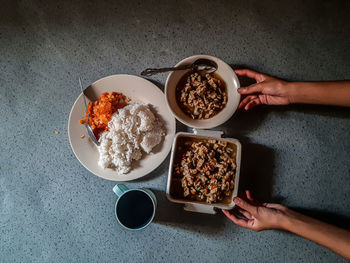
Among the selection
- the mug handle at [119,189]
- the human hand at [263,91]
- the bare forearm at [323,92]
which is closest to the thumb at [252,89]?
the human hand at [263,91]

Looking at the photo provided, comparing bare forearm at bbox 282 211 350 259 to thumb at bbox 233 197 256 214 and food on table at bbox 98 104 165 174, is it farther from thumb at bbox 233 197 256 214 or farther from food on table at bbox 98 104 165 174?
food on table at bbox 98 104 165 174

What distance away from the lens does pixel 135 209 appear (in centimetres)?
134

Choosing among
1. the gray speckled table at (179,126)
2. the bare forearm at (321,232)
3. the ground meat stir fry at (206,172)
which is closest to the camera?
the bare forearm at (321,232)

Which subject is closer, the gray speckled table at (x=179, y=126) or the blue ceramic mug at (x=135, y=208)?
the blue ceramic mug at (x=135, y=208)

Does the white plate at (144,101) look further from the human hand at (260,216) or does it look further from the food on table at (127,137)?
the human hand at (260,216)

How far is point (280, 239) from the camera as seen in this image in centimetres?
146

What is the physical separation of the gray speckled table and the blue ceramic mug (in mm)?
153

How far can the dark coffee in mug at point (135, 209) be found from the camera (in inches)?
51.5

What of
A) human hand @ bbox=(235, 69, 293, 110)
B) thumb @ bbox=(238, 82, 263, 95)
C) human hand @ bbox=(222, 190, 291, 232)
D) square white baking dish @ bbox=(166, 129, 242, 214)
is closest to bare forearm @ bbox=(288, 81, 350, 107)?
human hand @ bbox=(235, 69, 293, 110)

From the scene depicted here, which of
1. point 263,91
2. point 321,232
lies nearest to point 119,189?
point 263,91

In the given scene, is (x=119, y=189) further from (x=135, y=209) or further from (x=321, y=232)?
(x=321, y=232)

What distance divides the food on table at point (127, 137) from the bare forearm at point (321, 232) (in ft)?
2.64

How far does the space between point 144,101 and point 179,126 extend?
25 cm

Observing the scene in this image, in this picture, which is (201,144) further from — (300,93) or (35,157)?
(35,157)
